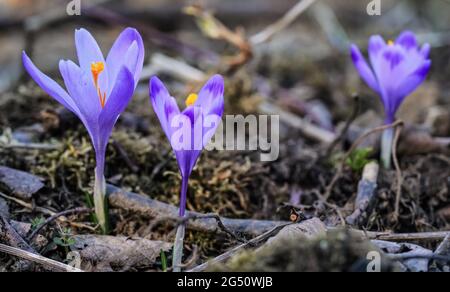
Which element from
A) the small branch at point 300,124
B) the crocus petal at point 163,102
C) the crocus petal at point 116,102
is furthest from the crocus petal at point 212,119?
the small branch at point 300,124

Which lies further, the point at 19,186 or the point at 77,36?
the point at 19,186

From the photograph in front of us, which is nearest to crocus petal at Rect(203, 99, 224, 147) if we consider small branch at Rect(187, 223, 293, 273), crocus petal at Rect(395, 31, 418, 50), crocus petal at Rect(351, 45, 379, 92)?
small branch at Rect(187, 223, 293, 273)

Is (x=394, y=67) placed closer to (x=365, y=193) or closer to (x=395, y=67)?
(x=395, y=67)

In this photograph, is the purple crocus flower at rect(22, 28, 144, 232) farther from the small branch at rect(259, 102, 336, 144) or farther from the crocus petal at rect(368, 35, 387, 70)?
the small branch at rect(259, 102, 336, 144)

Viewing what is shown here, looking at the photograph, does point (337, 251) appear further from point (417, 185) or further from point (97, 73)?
point (417, 185)

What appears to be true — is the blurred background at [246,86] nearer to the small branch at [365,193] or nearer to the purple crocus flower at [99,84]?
the small branch at [365,193]
